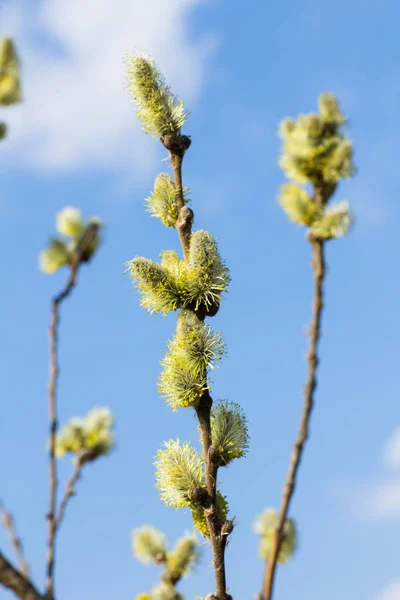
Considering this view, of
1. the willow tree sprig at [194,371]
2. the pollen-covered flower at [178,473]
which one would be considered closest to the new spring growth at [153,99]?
the willow tree sprig at [194,371]

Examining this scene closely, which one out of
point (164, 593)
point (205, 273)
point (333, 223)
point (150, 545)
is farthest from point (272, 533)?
point (205, 273)

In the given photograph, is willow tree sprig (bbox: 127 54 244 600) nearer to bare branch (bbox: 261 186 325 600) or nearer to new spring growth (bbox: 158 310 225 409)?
new spring growth (bbox: 158 310 225 409)

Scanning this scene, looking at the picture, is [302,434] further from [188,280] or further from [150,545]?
[188,280]

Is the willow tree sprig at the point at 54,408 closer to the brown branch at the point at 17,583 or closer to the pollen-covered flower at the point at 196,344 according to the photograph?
the brown branch at the point at 17,583

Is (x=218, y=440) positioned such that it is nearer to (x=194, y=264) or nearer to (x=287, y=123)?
(x=194, y=264)

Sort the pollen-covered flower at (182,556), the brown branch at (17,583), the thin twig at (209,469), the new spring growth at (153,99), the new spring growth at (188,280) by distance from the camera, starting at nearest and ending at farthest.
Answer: the brown branch at (17,583)
the pollen-covered flower at (182,556)
the thin twig at (209,469)
the new spring growth at (188,280)
the new spring growth at (153,99)

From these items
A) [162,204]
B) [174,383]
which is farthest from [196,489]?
[162,204]

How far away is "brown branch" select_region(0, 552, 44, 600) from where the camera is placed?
1798mm

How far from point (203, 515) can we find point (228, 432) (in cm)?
50

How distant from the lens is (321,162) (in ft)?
6.10

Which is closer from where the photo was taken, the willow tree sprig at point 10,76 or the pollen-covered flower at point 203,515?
the willow tree sprig at point 10,76

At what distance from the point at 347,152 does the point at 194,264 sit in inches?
110

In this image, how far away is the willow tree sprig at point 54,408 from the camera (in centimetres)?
177

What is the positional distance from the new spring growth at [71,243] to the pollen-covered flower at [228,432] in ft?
8.97
